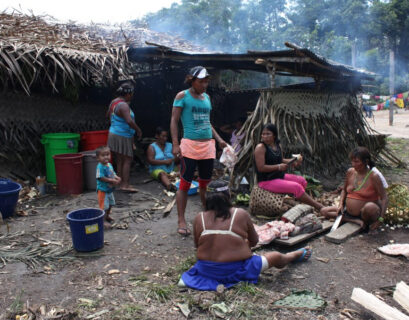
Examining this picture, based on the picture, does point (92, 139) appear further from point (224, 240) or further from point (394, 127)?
point (394, 127)

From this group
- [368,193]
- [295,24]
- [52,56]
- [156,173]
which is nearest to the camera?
[368,193]

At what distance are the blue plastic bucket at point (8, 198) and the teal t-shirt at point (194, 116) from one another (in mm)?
2537

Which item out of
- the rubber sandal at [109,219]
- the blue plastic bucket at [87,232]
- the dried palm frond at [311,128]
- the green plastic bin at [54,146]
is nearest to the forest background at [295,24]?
the dried palm frond at [311,128]

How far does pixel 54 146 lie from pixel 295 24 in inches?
1053

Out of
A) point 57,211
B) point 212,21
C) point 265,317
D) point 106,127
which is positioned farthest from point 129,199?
point 212,21

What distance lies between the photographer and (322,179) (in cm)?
757

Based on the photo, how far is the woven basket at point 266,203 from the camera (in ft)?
17.3

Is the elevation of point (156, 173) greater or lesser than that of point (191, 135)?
lesser

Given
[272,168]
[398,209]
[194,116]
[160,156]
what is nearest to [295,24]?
[160,156]

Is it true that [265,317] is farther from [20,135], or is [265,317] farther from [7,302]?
[20,135]

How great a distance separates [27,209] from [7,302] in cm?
283

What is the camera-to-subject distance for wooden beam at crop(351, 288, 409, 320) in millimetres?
2689

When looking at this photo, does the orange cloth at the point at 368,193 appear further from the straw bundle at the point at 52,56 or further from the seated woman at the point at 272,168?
the straw bundle at the point at 52,56

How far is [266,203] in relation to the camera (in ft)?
17.4
